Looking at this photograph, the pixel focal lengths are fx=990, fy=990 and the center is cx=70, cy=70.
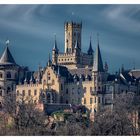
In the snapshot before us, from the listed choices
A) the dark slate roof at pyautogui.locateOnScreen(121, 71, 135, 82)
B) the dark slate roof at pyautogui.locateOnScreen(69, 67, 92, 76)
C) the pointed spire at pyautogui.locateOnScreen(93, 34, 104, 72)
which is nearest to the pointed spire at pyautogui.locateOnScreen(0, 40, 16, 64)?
the dark slate roof at pyautogui.locateOnScreen(69, 67, 92, 76)

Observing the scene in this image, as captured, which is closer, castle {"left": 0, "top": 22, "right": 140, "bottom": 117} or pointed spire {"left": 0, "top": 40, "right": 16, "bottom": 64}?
pointed spire {"left": 0, "top": 40, "right": 16, "bottom": 64}

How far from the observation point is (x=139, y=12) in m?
14.3

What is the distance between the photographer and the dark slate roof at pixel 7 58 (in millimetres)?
18837

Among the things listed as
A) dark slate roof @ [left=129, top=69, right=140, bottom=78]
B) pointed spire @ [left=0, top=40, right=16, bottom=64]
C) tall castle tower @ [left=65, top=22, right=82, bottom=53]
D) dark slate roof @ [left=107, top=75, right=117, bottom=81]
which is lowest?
dark slate roof @ [left=107, top=75, right=117, bottom=81]

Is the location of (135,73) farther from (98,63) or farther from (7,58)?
(7,58)

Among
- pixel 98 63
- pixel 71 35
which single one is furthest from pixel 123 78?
pixel 71 35

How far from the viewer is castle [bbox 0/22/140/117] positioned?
2017 cm

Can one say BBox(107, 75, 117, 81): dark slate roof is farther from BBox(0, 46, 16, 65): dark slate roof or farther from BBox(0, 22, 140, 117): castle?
BBox(0, 46, 16, 65): dark slate roof

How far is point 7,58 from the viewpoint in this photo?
66.8 feet

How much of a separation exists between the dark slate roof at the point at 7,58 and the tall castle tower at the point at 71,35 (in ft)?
3.81

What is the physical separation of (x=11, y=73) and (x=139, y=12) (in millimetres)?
7562

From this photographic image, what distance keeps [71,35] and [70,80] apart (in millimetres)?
2017

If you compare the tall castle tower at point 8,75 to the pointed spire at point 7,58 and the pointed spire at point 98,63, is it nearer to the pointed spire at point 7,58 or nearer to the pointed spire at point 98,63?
the pointed spire at point 7,58
